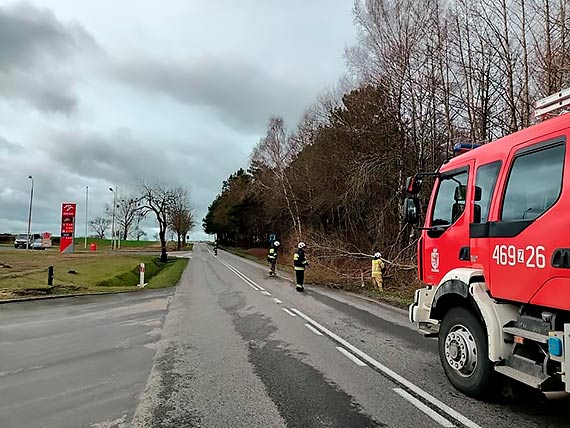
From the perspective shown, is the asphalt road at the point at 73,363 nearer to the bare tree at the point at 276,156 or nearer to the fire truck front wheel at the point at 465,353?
the fire truck front wheel at the point at 465,353

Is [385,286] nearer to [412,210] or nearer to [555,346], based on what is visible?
[412,210]

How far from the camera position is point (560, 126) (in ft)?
15.2

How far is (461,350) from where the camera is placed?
5684 millimetres

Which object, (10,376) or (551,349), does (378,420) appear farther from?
(10,376)

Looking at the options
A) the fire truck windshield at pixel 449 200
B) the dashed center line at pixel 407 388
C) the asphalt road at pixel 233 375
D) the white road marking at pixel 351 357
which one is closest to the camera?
the dashed center line at pixel 407 388

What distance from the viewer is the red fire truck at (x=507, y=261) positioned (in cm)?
441

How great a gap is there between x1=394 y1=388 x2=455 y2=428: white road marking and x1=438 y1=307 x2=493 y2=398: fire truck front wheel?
2.16 feet

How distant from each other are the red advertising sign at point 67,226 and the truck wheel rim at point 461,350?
25.8m

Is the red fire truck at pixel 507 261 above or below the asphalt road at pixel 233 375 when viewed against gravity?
above

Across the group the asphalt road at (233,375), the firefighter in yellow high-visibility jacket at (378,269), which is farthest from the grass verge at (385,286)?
the asphalt road at (233,375)

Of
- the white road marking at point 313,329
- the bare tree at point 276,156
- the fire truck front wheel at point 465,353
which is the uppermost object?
the bare tree at point 276,156

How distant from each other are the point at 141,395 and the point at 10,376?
233 cm

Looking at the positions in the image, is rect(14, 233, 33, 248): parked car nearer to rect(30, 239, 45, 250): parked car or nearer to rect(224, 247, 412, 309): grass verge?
rect(30, 239, 45, 250): parked car

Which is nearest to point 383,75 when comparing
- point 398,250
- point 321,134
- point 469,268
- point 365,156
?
point 365,156
